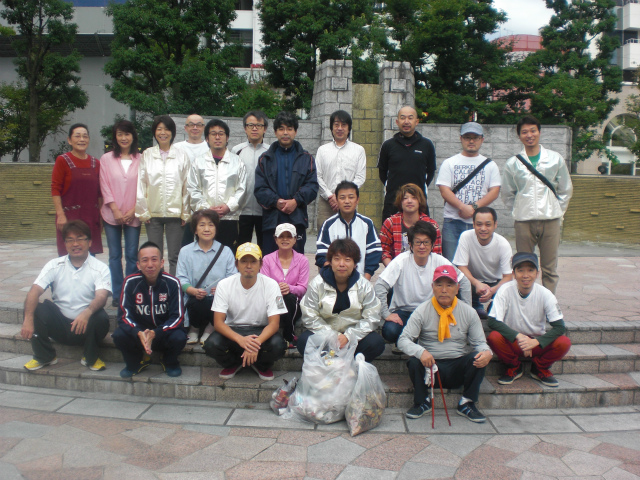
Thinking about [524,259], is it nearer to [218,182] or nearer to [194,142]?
[218,182]

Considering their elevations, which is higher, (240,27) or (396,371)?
(240,27)

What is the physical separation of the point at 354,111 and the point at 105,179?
692 centimetres

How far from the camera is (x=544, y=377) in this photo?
416 cm

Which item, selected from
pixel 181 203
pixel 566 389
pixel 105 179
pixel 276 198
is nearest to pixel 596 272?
pixel 566 389

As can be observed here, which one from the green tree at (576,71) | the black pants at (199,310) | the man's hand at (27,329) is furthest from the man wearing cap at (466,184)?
the green tree at (576,71)

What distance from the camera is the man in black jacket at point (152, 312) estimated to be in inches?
164

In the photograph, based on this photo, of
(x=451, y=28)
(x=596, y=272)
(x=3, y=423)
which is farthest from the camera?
(x=451, y=28)

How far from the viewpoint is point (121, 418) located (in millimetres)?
3773

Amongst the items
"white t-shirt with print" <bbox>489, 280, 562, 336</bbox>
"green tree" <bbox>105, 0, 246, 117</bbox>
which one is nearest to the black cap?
"white t-shirt with print" <bbox>489, 280, 562, 336</bbox>

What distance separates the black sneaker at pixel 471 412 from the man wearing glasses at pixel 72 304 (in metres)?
2.85

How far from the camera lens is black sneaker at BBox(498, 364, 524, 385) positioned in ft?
13.6

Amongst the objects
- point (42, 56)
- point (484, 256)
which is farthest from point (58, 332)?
point (42, 56)

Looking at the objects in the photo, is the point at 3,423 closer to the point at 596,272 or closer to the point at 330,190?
the point at 330,190

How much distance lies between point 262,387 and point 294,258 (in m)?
1.15
